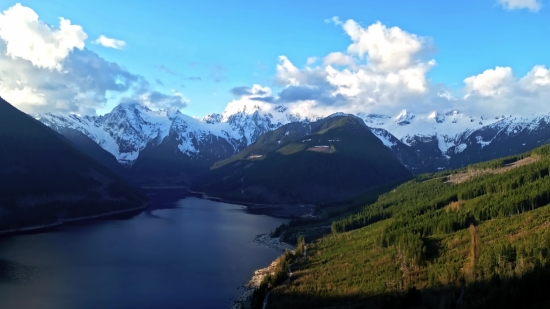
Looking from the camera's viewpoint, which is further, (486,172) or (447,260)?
(486,172)

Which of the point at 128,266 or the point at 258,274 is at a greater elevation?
the point at 128,266

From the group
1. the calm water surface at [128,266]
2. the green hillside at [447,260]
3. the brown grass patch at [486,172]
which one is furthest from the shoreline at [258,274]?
the brown grass patch at [486,172]

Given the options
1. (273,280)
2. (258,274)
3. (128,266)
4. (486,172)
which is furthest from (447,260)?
(486,172)

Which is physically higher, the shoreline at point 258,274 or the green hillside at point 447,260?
the green hillside at point 447,260

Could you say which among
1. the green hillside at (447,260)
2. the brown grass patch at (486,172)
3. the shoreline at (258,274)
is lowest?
the shoreline at (258,274)

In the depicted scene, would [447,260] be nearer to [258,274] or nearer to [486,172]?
[258,274]

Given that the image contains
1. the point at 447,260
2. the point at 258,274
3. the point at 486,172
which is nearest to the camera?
the point at 447,260

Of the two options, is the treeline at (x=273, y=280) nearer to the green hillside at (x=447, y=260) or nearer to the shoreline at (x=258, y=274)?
the green hillside at (x=447, y=260)

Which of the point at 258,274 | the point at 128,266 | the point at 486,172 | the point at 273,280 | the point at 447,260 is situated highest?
the point at 486,172
